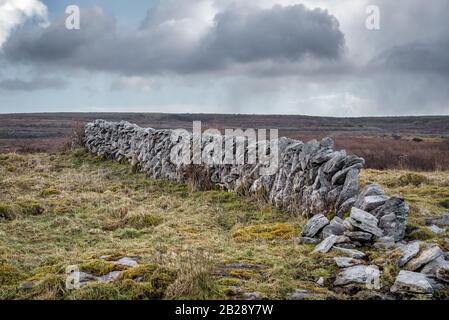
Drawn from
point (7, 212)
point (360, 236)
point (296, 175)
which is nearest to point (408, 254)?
point (360, 236)

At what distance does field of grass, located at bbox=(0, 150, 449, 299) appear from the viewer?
6172 mm

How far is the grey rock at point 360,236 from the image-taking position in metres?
8.07

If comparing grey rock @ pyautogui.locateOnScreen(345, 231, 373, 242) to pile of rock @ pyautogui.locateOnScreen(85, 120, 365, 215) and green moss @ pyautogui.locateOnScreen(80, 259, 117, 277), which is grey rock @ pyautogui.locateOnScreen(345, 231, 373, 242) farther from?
green moss @ pyautogui.locateOnScreen(80, 259, 117, 277)

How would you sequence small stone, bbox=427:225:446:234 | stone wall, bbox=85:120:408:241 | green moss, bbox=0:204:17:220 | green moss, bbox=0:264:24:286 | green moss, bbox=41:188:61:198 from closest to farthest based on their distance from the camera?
Answer: green moss, bbox=0:264:24:286
stone wall, bbox=85:120:408:241
small stone, bbox=427:225:446:234
green moss, bbox=0:204:17:220
green moss, bbox=41:188:61:198

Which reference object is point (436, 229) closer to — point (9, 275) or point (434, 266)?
point (434, 266)

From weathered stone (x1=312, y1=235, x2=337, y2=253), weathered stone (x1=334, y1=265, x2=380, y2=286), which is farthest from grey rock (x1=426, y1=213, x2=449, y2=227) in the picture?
weathered stone (x1=334, y1=265, x2=380, y2=286)

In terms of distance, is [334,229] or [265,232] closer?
[334,229]

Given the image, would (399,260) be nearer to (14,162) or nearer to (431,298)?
(431,298)

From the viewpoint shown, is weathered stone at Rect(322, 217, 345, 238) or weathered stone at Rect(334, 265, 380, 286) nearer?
weathered stone at Rect(334, 265, 380, 286)

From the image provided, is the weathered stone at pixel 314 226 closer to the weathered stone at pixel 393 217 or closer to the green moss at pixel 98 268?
the weathered stone at pixel 393 217

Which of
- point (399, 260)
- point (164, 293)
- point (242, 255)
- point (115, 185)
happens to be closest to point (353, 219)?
point (399, 260)

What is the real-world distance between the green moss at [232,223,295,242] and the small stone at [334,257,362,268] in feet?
6.41

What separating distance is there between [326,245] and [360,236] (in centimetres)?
64

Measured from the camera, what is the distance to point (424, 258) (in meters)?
6.78
